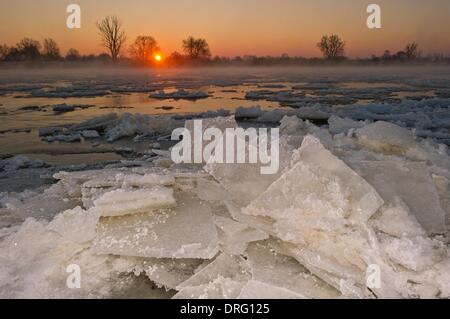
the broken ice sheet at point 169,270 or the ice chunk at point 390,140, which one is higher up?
the ice chunk at point 390,140

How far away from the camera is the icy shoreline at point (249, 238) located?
78.4 inches

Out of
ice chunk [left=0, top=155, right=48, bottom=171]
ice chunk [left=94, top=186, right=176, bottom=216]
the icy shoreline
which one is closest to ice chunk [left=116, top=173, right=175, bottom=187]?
the icy shoreline

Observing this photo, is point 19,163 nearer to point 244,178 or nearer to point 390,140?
point 244,178

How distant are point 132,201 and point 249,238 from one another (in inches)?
29.9

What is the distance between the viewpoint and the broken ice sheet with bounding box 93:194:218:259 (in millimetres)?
2119

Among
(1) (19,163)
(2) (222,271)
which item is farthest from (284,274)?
(1) (19,163)

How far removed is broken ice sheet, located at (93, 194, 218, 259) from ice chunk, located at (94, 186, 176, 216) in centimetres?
5

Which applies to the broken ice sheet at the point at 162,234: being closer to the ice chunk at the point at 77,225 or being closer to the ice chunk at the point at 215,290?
the ice chunk at the point at 77,225

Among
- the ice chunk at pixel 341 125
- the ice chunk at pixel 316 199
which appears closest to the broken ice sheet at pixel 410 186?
the ice chunk at pixel 316 199

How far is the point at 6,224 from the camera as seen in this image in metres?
2.69

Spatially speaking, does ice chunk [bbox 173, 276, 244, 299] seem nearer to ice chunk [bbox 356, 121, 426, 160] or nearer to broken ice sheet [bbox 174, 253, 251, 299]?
broken ice sheet [bbox 174, 253, 251, 299]

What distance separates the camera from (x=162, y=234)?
2225 millimetres

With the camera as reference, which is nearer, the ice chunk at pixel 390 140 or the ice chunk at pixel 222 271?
the ice chunk at pixel 222 271

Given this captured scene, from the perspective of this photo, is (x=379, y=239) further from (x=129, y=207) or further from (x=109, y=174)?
(x=109, y=174)
